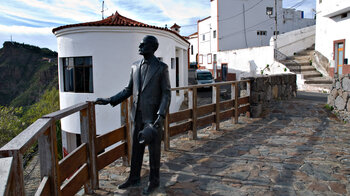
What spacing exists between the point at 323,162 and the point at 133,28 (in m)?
9.01

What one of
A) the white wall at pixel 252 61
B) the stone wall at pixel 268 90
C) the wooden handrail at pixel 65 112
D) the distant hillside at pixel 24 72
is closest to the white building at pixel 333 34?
the white wall at pixel 252 61

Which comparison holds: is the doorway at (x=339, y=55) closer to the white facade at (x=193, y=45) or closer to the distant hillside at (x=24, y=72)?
the white facade at (x=193, y=45)

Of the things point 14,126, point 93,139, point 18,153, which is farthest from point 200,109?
point 14,126

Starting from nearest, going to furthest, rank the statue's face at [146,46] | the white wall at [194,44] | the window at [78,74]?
1. the statue's face at [146,46]
2. the window at [78,74]
3. the white wall at [194,44]

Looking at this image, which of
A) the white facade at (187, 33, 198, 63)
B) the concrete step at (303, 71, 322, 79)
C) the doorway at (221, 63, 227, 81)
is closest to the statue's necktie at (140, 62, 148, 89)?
the concrete step at (303, 71, 322, 79)

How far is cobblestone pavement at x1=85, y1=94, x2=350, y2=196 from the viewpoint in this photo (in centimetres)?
360

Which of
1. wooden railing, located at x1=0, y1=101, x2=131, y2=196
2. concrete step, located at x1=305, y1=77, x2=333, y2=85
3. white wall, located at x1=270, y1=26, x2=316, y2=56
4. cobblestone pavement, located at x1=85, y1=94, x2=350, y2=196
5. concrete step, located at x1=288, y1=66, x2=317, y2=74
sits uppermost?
white wall, located at x1=270, y1=26, x2=316, y2=56

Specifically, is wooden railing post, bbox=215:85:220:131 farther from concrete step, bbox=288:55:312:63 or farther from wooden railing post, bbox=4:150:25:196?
concrete step, bbox=288:55:312:63

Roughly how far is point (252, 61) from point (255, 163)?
22.0 m

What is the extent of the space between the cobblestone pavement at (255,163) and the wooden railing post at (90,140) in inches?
6.3

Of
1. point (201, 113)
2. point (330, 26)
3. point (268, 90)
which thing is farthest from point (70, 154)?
point (330, 26)

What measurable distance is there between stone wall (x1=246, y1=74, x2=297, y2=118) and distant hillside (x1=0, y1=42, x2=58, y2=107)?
52.6 m

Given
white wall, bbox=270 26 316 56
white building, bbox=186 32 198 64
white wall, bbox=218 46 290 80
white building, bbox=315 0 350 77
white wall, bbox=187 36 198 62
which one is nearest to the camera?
white building, bbox=315 0 350 77

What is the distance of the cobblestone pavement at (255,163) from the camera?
3.60 metres
